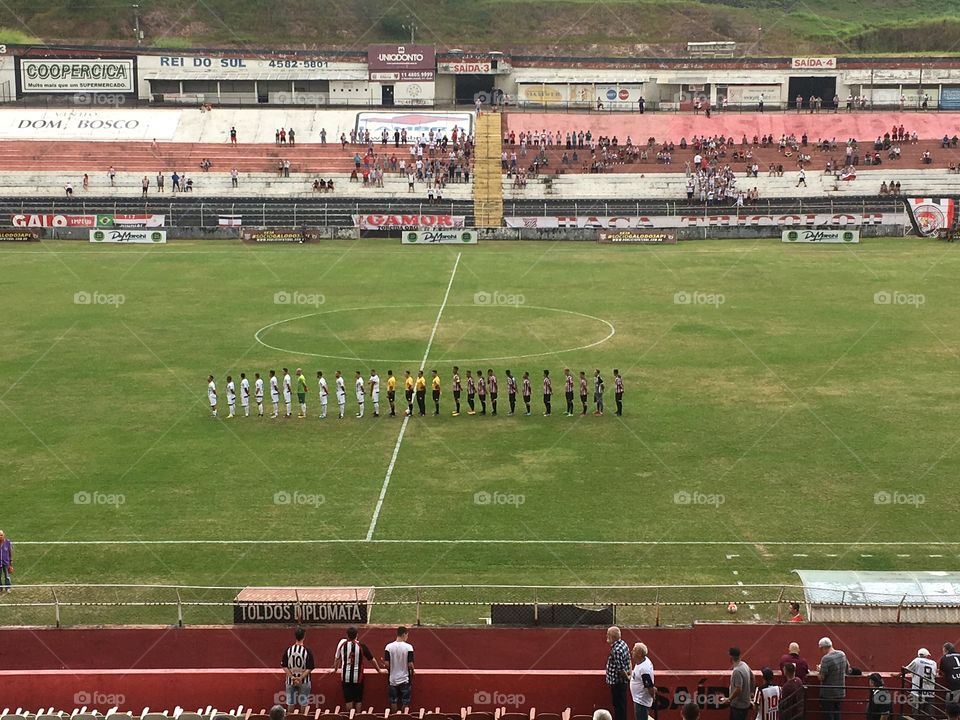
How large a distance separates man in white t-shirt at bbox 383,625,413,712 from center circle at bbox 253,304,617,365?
23.5 metres

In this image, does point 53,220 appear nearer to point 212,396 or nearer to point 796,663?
point 212,396

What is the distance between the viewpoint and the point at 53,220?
239 ft

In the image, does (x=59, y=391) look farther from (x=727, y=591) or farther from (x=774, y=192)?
(x=774, y=192)

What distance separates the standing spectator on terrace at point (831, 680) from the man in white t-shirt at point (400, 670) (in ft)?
17.9

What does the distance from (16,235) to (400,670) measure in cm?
6055

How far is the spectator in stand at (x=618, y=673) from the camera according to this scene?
54.8ft

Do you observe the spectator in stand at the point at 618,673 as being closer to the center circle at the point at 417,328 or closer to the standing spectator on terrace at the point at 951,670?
the standing spectator on terrace at the point at 951,670

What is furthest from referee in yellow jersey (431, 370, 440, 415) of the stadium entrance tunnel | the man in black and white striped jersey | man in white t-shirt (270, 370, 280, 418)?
the stadium entrance tunnel

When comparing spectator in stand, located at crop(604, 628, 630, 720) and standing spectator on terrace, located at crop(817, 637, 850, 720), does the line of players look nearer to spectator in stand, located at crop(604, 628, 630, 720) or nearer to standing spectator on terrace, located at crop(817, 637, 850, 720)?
spectator in stand, located at crop(604, 628, 630, 720)

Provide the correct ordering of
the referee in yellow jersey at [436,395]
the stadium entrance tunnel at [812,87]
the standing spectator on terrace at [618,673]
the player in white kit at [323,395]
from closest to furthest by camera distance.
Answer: the standing spectator on terrace at [618,673] < the player in white kit at [323,395] < the referee in yellow jersey at [436,395] < the stadium entrance tunnel at [812,87]

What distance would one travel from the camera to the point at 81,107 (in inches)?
3669

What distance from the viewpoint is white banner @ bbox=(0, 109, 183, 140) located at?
288 ft

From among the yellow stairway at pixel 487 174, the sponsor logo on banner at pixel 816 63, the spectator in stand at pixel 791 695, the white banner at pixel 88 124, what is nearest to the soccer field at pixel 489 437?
the spectator in stand at pixel 791 695

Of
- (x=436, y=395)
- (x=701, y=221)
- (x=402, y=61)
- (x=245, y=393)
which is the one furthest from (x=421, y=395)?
(x=402, y=61)
